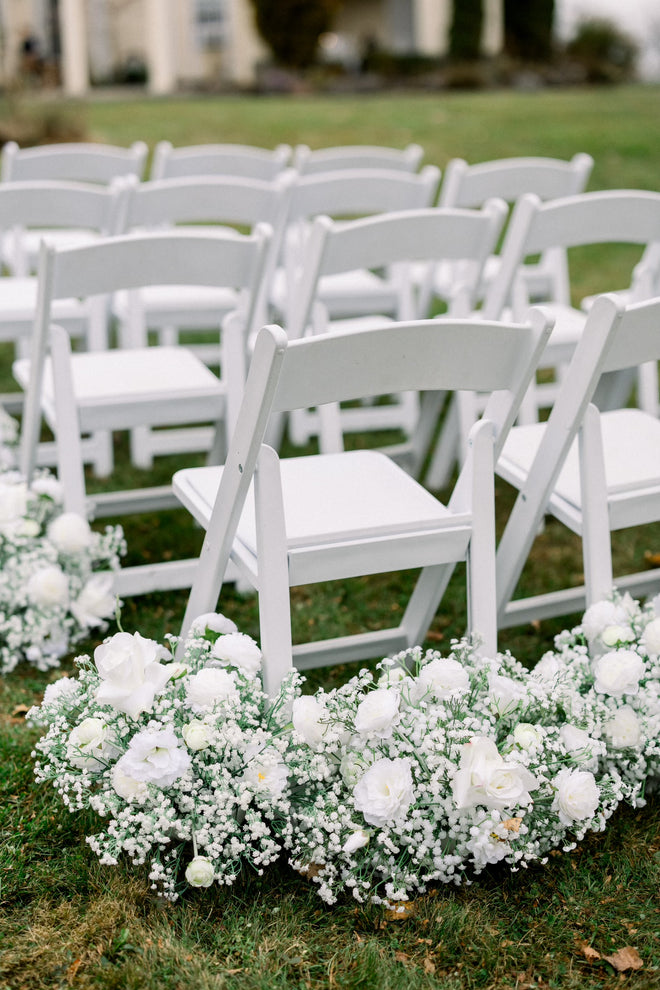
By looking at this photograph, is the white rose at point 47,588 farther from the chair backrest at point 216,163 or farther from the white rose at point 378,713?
the chair backrest at point 216,163

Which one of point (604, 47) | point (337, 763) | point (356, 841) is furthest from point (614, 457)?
point (604, 47)

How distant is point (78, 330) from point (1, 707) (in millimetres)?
1827

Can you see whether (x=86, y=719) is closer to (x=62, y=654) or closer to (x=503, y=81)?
(x=62, y=654)

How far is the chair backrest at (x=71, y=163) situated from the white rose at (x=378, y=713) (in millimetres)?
3732

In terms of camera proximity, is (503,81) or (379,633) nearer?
(379,633)

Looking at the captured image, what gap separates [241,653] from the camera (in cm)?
229

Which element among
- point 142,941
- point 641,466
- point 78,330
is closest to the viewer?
point 142,941

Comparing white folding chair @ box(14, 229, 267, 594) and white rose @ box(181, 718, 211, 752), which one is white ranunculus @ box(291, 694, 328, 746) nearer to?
white rose @ box(181, 718, 211, 752)

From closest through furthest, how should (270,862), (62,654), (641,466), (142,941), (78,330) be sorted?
1. (142,941)
2. (270,862)
3. (641,466)
4. (62,654)
5. (78,330)

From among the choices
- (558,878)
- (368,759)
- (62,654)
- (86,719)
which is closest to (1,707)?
(62,654)

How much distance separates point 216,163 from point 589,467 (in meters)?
3.41

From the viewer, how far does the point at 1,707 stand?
2941mm

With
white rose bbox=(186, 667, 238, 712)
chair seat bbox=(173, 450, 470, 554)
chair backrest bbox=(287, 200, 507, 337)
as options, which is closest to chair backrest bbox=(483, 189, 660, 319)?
chair backrest bbox=(287, 200, 507, 337)

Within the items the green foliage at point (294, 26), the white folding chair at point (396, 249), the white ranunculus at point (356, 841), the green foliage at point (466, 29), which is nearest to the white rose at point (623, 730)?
the white ranunculus at point (356, 841)
